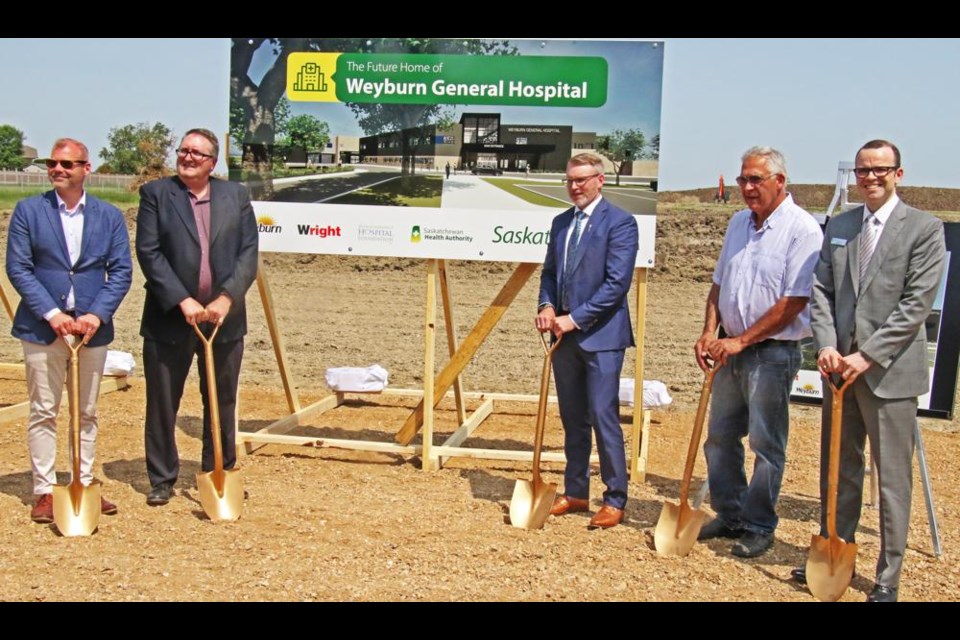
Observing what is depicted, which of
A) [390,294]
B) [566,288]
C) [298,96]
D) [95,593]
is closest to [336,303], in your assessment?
[390,294]

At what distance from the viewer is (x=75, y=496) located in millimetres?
5605

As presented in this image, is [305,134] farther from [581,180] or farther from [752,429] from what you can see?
[752,429]

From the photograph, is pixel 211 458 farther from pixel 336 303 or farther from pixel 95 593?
pixel 336 303

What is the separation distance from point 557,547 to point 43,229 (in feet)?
11.1

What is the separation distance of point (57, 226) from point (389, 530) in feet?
8.35

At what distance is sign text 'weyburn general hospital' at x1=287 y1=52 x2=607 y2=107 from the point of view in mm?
6863

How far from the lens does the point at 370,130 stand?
282 inches

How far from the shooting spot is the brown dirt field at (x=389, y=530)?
4949mm

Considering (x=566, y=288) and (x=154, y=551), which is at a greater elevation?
(x=566, y=288)

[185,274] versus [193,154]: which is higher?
[193,154]

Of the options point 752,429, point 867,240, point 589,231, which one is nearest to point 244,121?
point 589,231

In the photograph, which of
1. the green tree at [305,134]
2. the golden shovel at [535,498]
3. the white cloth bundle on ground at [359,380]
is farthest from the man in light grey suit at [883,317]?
the white cloth bundle on ground at [359,380]

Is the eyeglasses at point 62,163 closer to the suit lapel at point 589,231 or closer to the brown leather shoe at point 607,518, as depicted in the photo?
the suit lapel at point 589,231

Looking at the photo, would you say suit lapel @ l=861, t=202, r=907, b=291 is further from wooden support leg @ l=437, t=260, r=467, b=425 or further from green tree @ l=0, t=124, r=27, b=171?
green tree @ l=0, t=124, r=27, b=171
